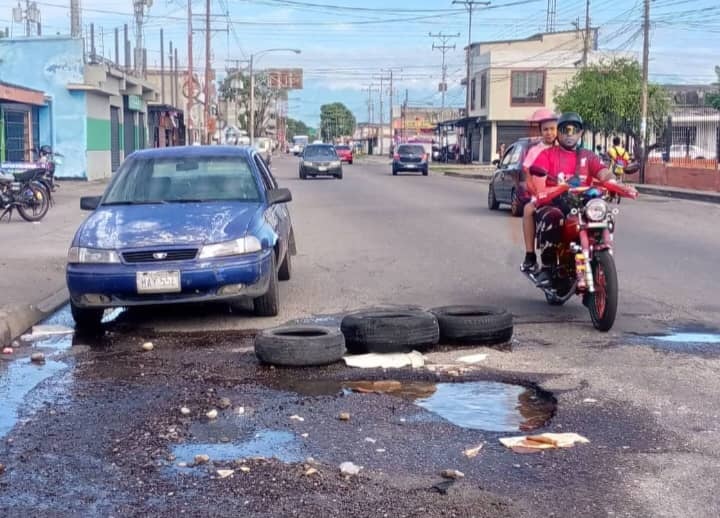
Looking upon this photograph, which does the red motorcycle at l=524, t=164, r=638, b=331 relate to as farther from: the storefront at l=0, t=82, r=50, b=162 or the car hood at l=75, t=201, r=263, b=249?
the storefront at l=0, t=82, r=50, b=162

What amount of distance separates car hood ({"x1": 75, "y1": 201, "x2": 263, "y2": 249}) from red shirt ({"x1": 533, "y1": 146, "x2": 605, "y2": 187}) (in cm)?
255

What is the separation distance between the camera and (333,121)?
184250mm

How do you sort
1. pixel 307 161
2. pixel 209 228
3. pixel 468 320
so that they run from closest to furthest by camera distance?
pixel 468 320, pixel 209 228, pixel 307 161

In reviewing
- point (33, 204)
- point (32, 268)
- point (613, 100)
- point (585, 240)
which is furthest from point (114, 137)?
point (585, 240)

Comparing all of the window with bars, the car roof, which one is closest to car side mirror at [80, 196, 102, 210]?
the car roof

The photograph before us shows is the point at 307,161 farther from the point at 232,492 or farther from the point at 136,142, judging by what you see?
the point at 232,492

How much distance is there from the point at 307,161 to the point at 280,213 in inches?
1321

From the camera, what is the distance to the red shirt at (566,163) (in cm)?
864

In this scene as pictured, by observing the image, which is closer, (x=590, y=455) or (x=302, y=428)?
(x=590, y=455)

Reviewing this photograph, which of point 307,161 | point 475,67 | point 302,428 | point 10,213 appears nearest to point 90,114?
point 307,161

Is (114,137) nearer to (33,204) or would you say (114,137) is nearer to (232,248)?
(33,204)

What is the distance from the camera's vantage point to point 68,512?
169 inches

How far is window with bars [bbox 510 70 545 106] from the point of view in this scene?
228 ft

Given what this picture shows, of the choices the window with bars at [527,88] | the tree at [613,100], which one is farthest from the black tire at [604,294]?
the window with bars at [527,88]
